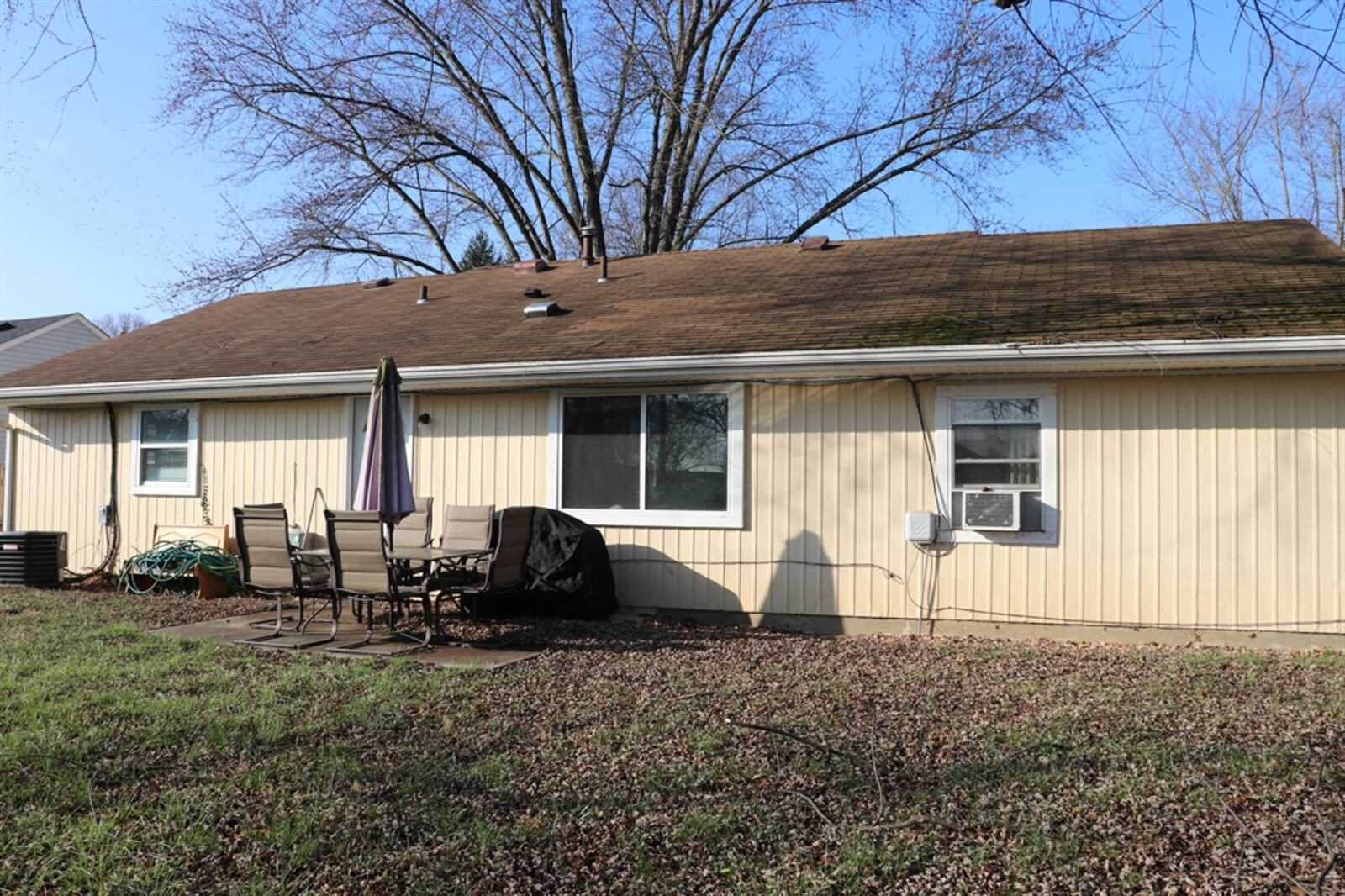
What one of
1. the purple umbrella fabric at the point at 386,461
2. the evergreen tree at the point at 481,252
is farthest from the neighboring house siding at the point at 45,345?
the purple umbrella fabric at the point at 386,461

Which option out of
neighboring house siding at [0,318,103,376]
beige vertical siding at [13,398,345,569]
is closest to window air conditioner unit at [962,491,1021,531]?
beige vertical siding at [13,398,345,569]

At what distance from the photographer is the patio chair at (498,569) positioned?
8.02 metres

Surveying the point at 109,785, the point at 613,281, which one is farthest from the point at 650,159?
the point at 109,785

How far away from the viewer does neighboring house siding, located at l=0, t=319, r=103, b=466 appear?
2979 cm

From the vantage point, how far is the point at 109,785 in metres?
4.30

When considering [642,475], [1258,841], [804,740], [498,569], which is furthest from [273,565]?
[1258,841]

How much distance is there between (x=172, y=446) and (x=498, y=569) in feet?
18.5

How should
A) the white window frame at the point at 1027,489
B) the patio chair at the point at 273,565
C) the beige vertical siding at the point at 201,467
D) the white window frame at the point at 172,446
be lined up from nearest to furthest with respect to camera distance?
1. the patio chair at the point at 273,565
2. the white window frame at the point at 1027,489
3. the beige vertical siding at the point at 201,467
4. the white window frame at the point at 172,446

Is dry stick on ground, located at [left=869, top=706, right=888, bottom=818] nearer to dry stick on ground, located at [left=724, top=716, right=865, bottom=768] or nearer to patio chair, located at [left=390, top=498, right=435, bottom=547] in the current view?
dry stick on ground, located at [left=724, top=716, right=865, bottom=768]

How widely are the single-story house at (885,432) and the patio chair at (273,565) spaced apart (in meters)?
2.31

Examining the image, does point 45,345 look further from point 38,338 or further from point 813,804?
point 813,804

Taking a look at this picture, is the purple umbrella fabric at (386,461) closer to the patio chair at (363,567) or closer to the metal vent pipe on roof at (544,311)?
the patio chair at (363,567)

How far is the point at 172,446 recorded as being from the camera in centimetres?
1177

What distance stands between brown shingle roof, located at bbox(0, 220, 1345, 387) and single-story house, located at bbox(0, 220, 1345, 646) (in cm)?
6
